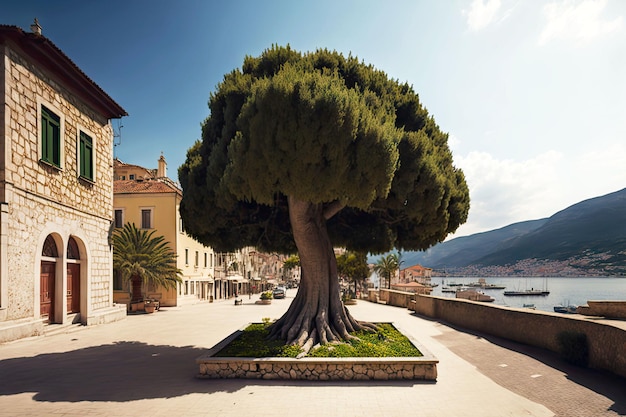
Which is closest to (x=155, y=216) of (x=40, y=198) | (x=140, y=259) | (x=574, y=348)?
(x=140, y=259)

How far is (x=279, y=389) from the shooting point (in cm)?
852

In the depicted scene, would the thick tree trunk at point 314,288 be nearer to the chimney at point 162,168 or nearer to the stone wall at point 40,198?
the stone wall at point 40,198

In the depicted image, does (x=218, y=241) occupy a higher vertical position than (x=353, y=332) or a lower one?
higher

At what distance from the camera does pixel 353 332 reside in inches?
487

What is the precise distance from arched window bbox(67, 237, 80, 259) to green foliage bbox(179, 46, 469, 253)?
334 inches

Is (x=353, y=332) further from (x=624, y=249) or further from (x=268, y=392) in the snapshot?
(x=624, y=249)

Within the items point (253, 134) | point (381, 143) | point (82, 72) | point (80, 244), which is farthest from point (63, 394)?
point (82, 72)

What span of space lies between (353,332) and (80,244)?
14.1 metres

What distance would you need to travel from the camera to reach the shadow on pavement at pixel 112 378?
27.2 feet

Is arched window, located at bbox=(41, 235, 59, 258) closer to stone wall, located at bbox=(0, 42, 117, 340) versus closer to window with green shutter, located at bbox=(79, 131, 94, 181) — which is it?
stone wall, located at bbox=(0, 42, 117, 340)

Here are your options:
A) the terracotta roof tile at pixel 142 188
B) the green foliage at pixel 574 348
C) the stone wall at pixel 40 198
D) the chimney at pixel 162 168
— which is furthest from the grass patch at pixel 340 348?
Result: the chimney at pixel 162 168

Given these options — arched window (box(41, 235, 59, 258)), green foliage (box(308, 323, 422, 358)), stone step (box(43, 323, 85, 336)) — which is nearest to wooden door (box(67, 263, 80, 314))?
stone step (box(43, 323, 85, 336))

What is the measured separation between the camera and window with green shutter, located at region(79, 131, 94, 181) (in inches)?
714

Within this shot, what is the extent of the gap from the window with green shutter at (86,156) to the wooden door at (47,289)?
445 centimetres
